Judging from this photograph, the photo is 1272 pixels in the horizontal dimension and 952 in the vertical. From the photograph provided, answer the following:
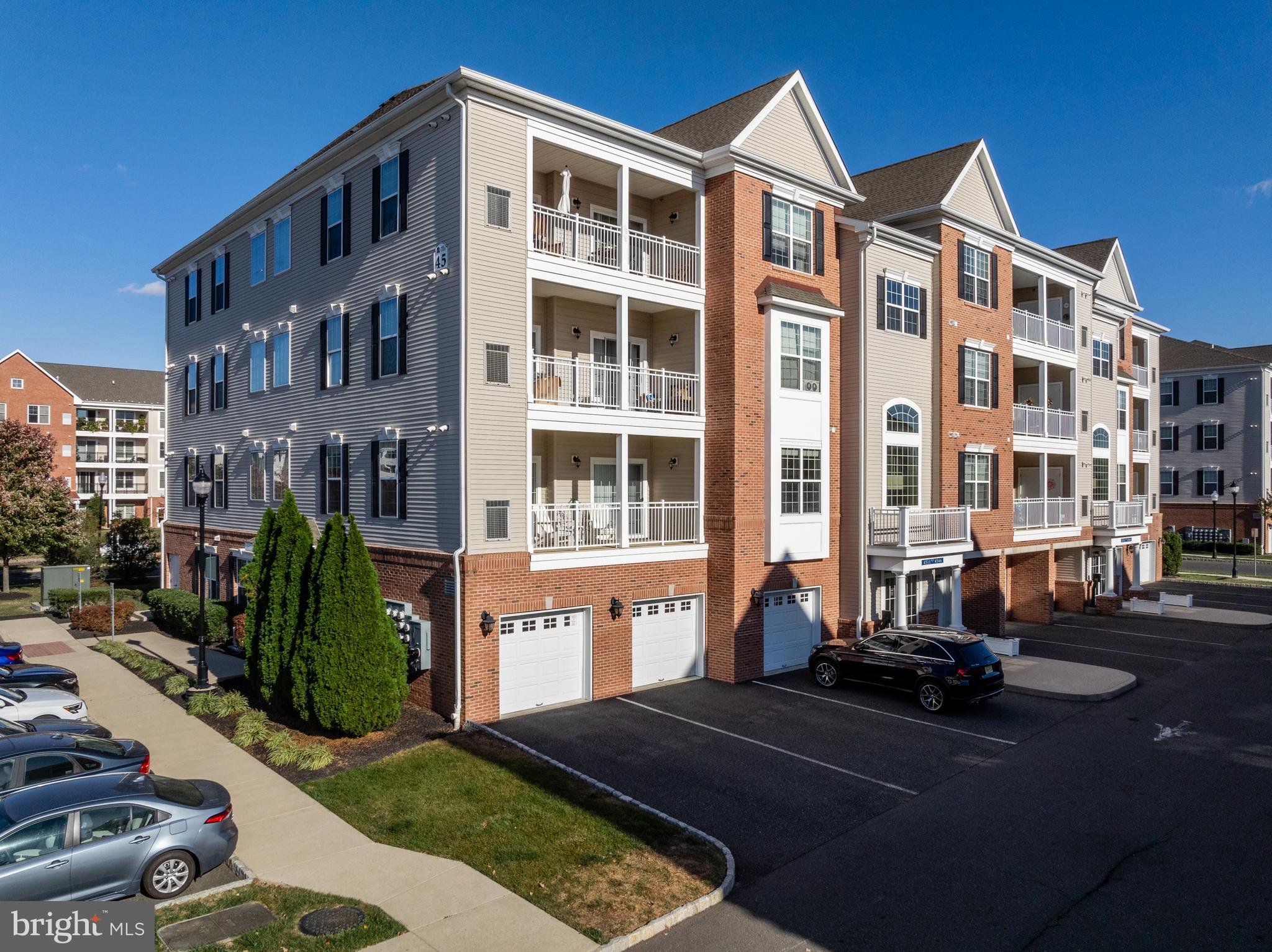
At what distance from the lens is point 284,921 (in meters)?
8.95

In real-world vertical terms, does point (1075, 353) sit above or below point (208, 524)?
above

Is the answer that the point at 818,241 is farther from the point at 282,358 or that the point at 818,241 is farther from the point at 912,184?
the point at 282,358

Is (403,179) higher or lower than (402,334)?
higher

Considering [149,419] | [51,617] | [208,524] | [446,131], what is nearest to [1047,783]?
[446,131]

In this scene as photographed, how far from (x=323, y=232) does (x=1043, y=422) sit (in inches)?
1003

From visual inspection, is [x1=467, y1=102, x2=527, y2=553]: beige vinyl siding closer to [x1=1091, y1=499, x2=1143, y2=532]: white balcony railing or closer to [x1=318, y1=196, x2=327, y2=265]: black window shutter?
[x1=318, y1=196, x2=327, y2=265]: black window shutter

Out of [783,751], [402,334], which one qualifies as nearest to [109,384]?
[402,334]

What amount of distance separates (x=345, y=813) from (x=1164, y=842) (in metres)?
11.7

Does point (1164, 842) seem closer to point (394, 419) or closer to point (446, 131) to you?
point (394, 419)

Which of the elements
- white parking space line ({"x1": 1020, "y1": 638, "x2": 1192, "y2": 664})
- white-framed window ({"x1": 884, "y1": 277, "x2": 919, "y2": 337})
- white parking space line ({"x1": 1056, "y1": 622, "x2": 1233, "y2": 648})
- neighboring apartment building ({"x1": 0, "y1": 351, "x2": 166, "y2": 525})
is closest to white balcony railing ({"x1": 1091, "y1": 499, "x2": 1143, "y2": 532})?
A: white parking space line ({"x1": 1056, "y1": 622, "x2": 1233, "y2": 648})

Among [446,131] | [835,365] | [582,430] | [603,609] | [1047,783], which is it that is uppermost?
[446,131]

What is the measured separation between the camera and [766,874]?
1021 cm

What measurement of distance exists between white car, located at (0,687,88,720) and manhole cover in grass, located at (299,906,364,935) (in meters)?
10.1

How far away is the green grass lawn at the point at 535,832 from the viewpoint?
9477 mm
